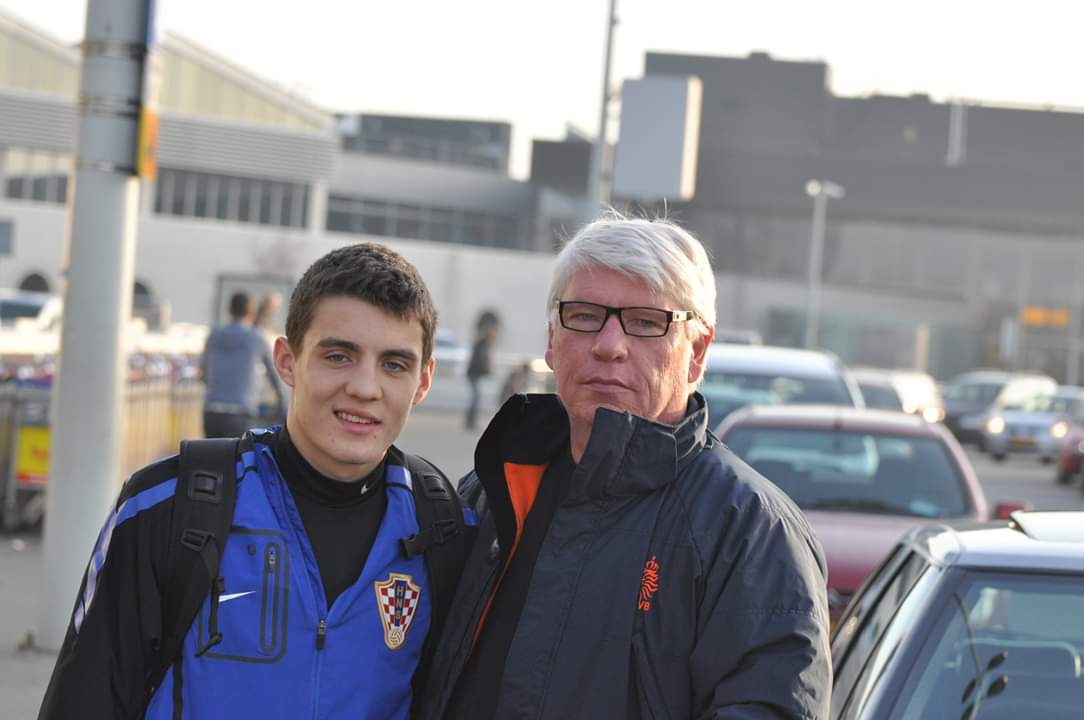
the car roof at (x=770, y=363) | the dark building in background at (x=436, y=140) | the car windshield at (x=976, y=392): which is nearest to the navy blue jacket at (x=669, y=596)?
the car roof at (x=770, y=363)

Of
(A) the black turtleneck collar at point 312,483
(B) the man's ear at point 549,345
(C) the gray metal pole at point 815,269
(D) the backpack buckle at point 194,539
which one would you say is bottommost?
(D) the backpack buckle at point 194,539

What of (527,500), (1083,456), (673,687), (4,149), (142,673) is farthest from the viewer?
(4,149)

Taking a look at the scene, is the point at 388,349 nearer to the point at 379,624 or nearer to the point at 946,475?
the point at 379,624

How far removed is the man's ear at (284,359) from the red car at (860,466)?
194 inches

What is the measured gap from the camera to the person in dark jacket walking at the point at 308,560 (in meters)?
2.74

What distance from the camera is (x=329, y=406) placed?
9.77 ft

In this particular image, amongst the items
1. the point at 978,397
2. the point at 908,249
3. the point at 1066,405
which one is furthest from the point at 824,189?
the point at 1066,405

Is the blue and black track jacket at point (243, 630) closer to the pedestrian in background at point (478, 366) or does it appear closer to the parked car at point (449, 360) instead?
the pedestrian in background at point (478, 366)

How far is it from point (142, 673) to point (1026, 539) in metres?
2.38

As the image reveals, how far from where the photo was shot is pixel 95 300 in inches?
299

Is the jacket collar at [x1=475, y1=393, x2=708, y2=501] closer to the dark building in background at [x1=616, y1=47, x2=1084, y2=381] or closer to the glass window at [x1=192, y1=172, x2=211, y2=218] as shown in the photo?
the dark building in background at [x1=616, y1=47, x2=1084, y2=381]

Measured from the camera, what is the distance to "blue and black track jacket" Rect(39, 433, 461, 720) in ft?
8.94

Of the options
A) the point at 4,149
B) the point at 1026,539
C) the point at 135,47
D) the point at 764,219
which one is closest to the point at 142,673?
the point at 1026,539

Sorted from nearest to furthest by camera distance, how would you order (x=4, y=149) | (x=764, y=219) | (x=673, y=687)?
(x=673, y=687) < (x=4, y=149) < (x=764, y=219)
